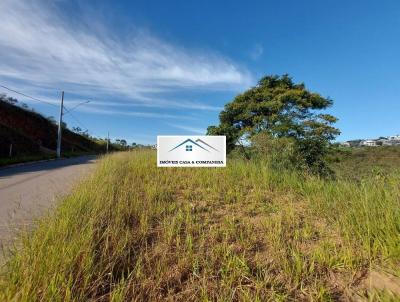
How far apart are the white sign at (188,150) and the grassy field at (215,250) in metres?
4.15

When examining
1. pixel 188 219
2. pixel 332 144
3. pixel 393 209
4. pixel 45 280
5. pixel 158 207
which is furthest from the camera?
pixel 332 144

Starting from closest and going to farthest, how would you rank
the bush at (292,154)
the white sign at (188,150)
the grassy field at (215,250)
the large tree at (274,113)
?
the grassy field at (215,250)
the bush at (292,154)
the white sign at (188,150)
the large tree at (274,113)

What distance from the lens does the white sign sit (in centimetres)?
911

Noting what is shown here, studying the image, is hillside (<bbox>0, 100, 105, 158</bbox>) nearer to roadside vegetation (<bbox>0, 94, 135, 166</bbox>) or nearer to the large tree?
roadside vegetation (<bbox>0, 94, 135, 166</bbox>)

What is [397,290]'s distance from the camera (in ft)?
7.68

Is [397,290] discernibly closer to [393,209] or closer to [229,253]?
[393,209]

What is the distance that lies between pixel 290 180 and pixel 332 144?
579 inches

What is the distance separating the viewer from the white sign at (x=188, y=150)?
9.11 metres

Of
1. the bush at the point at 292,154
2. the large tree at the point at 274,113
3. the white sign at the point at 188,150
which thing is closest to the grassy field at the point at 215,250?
the bush at the point at 292,154

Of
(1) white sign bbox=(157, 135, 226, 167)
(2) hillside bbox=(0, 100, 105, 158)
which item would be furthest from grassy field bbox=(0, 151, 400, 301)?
(2) hillside bbox=(0, 100, 105, 158)

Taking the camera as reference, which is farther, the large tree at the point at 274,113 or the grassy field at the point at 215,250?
the large tree at the point at 274,113

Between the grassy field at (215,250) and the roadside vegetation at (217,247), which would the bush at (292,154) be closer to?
the roadside vegetation at (217,247)

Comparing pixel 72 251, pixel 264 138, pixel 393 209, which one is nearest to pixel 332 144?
pixel 264 138

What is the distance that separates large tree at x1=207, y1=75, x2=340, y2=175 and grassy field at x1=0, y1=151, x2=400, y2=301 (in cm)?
1325
